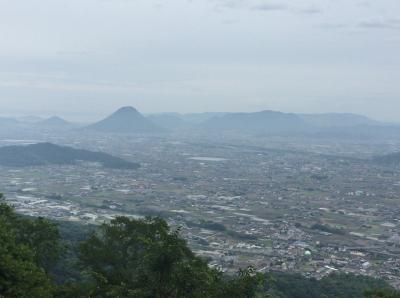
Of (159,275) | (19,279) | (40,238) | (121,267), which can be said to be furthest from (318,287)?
(19,279)

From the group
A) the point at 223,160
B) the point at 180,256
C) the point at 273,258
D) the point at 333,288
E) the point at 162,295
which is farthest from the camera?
the point at 223,160

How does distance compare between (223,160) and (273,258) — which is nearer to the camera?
(273,258)

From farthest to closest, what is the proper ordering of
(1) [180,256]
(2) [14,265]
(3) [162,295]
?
(1) [180,256] → (3) [162,295] → (2) [14,265]

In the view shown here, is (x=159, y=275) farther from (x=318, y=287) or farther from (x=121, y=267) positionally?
(x=318, y=287)

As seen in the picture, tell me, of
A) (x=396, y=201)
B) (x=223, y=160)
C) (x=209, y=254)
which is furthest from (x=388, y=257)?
(x=223, y=160)

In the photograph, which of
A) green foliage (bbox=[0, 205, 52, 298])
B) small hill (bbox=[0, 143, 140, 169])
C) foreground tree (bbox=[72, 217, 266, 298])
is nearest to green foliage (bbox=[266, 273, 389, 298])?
foreground tree (bbox=[72, 217, 266, 298])

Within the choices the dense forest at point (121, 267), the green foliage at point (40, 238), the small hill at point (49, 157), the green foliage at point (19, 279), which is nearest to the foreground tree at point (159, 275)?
the dense forest at point (121, 267)

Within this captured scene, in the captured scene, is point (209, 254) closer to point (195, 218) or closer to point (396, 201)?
point (195, 218)

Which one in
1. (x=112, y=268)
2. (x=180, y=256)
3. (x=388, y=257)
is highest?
(x=180, y=256)
